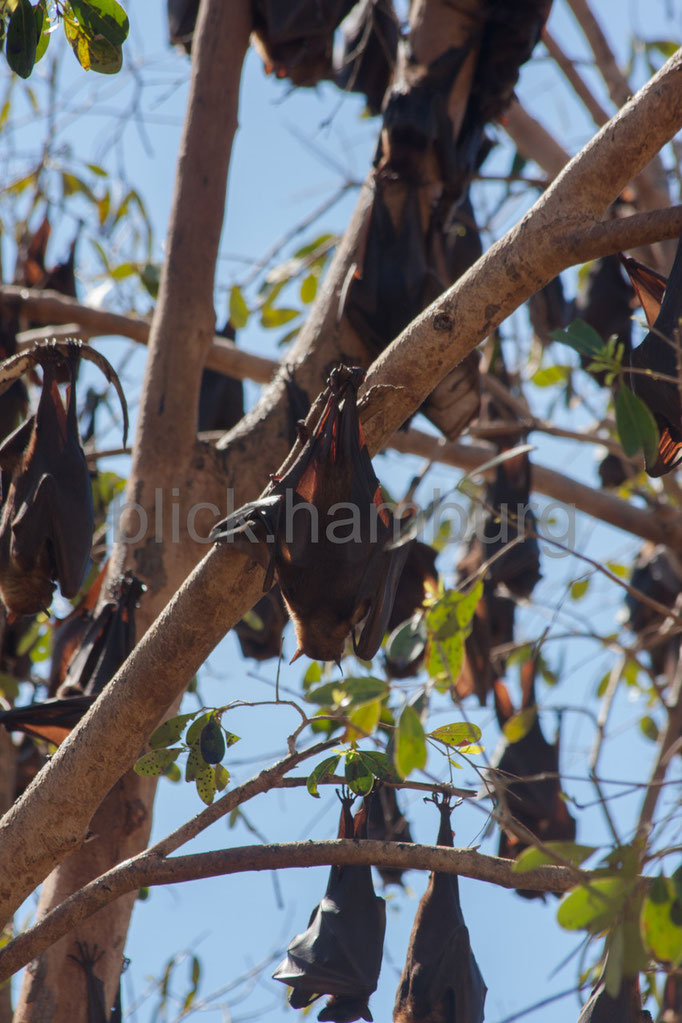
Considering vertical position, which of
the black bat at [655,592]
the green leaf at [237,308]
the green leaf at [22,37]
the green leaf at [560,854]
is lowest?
the green leaf at [560,854]

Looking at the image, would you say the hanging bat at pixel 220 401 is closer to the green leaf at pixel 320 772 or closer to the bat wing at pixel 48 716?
the bat wing at pixel 48 716

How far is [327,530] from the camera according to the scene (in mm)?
1968

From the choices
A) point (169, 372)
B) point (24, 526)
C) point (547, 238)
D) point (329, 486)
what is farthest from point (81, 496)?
point (547, 238)

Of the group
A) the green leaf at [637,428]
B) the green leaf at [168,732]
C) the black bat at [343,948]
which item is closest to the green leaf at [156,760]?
the green leaf at [168,732]

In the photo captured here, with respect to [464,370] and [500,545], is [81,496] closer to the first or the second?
[464,370]

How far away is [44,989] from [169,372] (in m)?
1.61

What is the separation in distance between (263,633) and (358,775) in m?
2.06

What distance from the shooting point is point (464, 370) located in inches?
123

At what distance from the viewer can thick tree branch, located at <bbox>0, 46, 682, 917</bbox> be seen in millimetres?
1781

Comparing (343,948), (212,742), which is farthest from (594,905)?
(343,948)

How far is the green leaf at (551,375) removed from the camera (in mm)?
4336

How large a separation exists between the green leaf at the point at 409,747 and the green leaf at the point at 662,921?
13.3 inches

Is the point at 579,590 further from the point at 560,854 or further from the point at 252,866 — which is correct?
the point at 560,854

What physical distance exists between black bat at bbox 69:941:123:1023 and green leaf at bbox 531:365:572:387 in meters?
2.90
